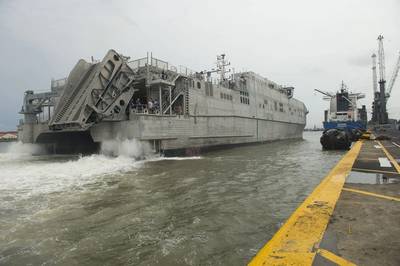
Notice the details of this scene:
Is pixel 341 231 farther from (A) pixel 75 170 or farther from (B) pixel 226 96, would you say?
(B) pixel 226 96

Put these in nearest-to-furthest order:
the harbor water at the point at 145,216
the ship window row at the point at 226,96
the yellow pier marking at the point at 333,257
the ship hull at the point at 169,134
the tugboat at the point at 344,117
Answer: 1. the yellow pier marking at the point at 333,257
2. the harbor water at the point at 145,216
3. the ship hull at the point at 169,134
4. the ship window row at the point at 226,96
5. the tugboat at the point at 344,117

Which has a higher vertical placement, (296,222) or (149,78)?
(149,78)

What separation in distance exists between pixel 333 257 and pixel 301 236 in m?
0.76

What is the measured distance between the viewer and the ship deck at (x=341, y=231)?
10.9 ft

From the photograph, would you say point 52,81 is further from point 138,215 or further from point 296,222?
point 296,222

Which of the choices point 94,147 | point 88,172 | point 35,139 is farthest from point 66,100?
point 88,172

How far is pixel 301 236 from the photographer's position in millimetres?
4062

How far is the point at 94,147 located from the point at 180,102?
825 centimetres

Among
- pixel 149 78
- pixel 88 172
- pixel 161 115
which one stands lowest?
pixel 88 172

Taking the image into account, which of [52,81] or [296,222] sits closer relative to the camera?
[296,222]

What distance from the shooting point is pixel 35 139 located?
2605cm

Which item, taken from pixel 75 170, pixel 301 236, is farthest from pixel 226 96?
pixel 301 236

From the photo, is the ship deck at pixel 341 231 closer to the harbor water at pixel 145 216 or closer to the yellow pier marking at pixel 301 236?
the yellow pier marking at pixel 301 236

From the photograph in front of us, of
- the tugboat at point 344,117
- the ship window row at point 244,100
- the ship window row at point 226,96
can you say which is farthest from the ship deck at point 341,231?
the ship window row at point 244,100
